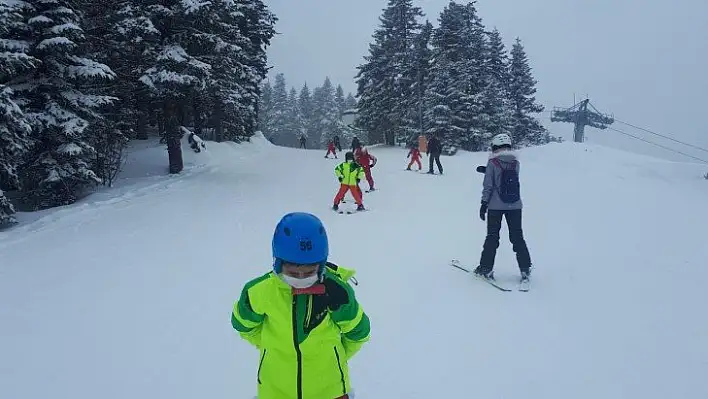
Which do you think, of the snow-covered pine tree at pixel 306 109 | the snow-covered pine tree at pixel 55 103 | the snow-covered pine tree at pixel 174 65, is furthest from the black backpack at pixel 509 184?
the snow-covered pine tree at pixel 306 109

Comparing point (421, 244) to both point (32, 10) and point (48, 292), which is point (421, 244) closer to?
point (48, 292)

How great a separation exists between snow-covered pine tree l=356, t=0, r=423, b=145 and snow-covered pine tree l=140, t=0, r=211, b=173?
2642cm

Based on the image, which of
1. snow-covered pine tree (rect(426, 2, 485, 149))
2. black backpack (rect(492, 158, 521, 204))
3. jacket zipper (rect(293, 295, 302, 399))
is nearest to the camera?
jacket zipper (rect(293, 295, 302, 399))

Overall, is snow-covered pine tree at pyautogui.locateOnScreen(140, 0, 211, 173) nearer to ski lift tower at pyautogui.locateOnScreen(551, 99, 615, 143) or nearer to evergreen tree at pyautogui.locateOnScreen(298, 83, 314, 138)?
ski lift tower at pyautogui.locateOnScreen(551, 99, 615, 143)

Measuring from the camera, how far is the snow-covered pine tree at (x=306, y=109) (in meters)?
82.4

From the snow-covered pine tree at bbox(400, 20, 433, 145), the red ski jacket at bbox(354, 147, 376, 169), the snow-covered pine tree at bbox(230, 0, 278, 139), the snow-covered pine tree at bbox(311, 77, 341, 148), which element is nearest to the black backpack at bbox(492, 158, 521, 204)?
the red ski jacket at bbox(354, 147, 376, 169)

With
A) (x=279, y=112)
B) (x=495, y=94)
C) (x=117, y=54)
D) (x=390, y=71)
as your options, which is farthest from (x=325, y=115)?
(x=117, y=54)

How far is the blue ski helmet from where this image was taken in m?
2.26

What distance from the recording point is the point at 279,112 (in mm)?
78750

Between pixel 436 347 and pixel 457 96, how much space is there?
1353 inches

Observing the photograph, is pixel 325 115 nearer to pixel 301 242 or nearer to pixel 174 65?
pixel 174 65

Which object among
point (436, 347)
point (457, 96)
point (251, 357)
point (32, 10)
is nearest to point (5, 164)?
point (32, 10)

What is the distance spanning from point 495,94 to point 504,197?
35968 millimetres

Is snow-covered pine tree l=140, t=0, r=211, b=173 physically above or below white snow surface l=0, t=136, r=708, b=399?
above
